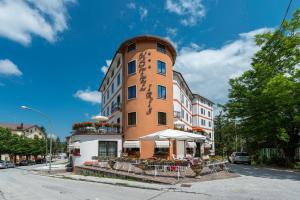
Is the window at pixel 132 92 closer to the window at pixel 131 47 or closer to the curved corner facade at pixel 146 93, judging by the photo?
the curved corner facade at pixel 146 93

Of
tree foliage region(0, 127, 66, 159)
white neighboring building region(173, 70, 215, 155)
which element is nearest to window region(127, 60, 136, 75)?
white neighboring building region(173, 70, 215, 155)

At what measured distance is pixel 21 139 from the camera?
226 ft

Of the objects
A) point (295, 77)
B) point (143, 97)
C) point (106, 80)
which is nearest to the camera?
point (295, 77)

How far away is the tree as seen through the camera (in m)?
26.2

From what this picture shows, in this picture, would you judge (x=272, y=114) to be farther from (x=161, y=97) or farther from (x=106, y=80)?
(x=106, y=80)

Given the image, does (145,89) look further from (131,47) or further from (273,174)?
(273,174)

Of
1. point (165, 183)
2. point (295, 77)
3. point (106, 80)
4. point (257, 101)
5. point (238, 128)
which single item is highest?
point (106, 80)

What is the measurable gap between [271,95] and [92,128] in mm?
18326

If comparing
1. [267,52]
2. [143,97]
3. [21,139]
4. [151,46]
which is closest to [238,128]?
[267,52]

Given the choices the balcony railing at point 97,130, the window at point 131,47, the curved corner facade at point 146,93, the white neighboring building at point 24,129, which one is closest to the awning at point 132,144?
the curved corner facade at point 146,93

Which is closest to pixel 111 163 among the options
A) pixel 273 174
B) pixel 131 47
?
pixel 273 174

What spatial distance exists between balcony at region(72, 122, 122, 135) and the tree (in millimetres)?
13873

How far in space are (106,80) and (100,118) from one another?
55.2ft

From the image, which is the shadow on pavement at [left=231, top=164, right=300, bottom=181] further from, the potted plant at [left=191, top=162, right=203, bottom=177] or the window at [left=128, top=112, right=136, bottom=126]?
the window at [left=128, top=112, right=136, bottom=126]
